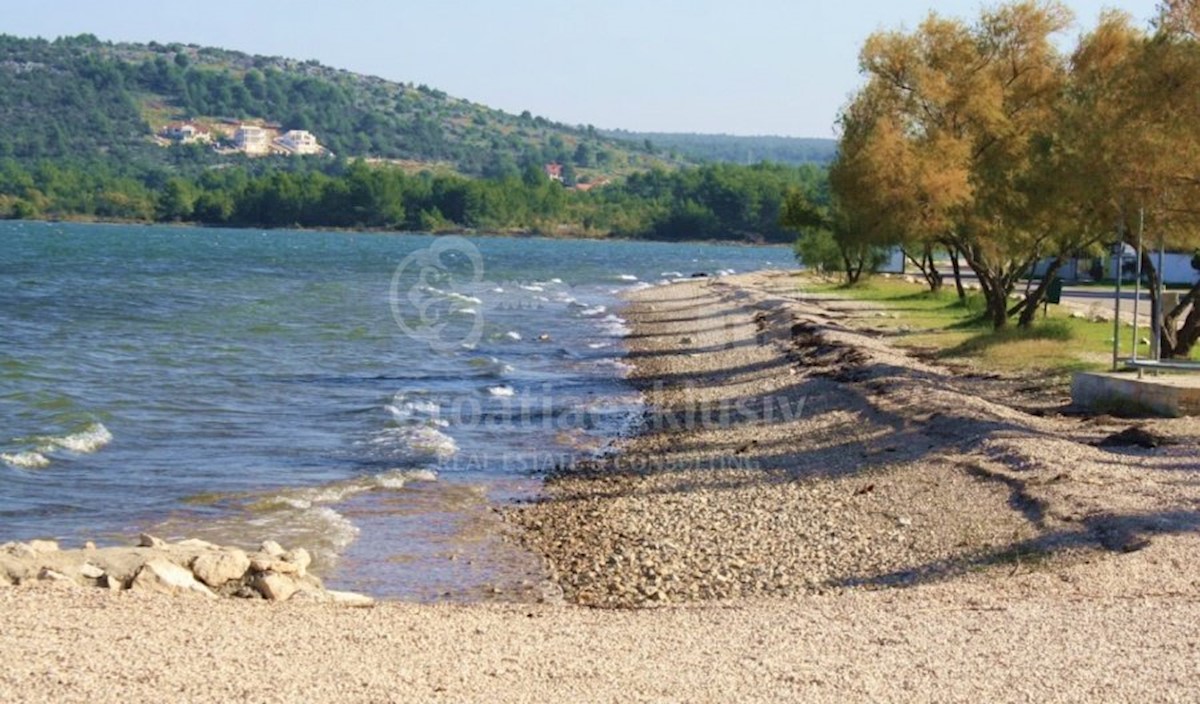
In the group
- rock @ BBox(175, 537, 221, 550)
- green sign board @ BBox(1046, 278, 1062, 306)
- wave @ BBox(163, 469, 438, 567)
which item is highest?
green sign board @ BBox(1046, 278, 1062, 306)

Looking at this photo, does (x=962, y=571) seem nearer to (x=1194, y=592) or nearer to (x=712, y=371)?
(x=1194, y=592)

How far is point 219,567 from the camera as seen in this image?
13312 millimetres

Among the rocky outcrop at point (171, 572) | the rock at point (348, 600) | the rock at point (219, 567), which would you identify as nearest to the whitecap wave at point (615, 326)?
the rocky outcrop at point (171, 572)

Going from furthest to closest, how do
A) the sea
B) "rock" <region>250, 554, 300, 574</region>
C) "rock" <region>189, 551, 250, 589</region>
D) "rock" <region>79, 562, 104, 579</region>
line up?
the sea → "rock" <region>250, 554, 300, 574</region> → "rock" <region>189, 551, 250, 589</region> → "rock" <region>79, 562, 104, 579</region>

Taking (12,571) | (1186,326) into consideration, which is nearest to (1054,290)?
(1186,326)

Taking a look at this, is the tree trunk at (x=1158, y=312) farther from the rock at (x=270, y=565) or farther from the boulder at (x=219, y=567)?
the boulder at (x=219, y=567)

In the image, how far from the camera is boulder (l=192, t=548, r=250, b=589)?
13.2m

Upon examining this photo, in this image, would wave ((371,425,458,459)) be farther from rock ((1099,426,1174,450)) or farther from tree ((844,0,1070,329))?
tree ((844,0,1070,329))

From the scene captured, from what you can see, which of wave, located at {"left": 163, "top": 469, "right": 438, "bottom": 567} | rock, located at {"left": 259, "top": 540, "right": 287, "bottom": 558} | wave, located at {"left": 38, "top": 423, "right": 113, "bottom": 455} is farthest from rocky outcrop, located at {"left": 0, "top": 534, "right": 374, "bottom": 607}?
wave, located at {"left": 38, "top": 423, "right": 113, "bottom": 455}

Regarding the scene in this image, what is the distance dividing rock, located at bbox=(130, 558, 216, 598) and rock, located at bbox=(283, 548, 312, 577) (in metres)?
1.56

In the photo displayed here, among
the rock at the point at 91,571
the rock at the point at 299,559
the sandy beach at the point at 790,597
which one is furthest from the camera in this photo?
the rock at the point at 299,559

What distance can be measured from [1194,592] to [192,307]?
176ft

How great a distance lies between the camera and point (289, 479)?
21.2 meters

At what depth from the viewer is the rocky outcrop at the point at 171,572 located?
12.6m
